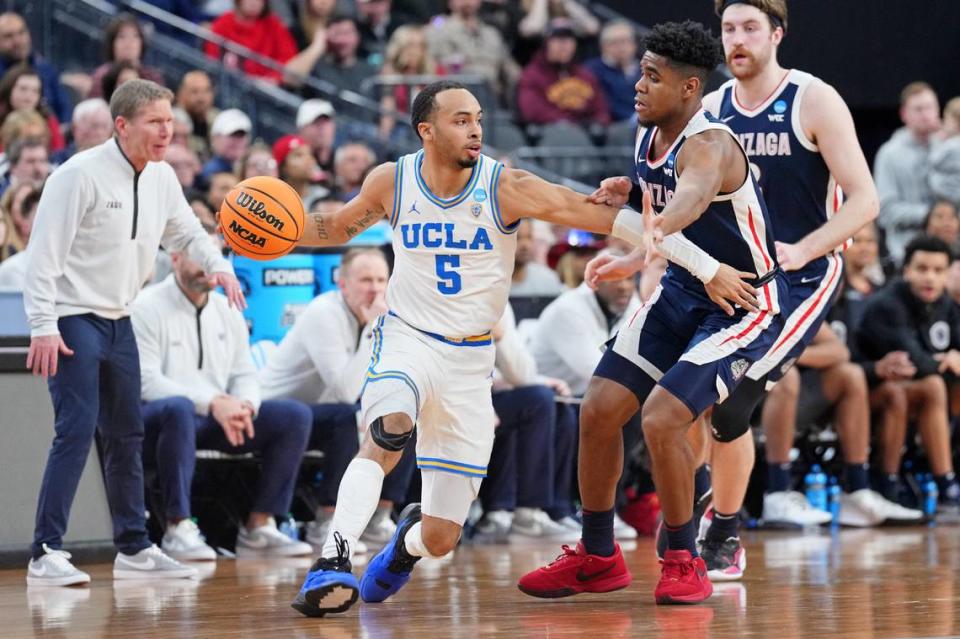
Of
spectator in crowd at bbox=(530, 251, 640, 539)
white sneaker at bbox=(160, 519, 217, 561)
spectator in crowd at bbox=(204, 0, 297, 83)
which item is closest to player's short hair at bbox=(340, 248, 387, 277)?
spectator in crowd at bbox=(530, 251, 640, 539)

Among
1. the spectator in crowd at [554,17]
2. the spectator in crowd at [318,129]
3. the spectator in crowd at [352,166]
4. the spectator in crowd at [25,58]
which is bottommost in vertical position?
the spectator in crowd at [352,166]

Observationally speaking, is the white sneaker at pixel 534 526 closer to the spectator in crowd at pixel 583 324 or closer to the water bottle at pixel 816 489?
the spectator in crowd at pixel 583 324

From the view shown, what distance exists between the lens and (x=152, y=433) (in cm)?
774

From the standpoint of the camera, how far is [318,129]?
38.0 ft

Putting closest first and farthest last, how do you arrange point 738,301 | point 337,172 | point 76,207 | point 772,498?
1. point 738,301
2. point 76,207
3. point 772,498
4. point 337,172

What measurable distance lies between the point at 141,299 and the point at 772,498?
3.90m

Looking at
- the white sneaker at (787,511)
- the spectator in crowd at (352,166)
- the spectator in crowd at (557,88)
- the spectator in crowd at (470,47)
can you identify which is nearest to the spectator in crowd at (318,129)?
the spectator in crowd at (352,166)

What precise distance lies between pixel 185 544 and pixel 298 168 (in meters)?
3.27

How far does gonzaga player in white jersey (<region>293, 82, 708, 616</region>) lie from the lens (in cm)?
564

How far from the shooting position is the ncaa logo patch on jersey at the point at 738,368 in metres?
5.74

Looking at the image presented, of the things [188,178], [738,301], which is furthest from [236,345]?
[738,301]

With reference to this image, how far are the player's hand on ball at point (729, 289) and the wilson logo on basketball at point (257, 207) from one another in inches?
61.0

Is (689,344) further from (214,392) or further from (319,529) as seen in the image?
(319,529)

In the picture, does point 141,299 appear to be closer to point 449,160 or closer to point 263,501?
point 263,501
